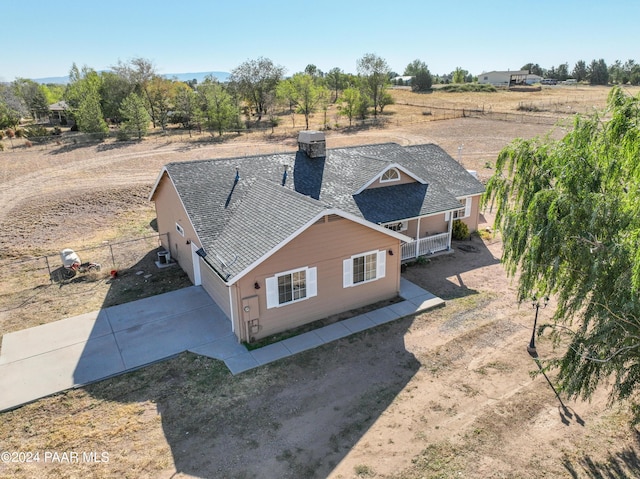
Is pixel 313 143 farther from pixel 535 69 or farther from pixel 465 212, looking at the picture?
pixel 535 69

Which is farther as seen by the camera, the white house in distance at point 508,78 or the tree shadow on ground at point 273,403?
the white house in distance at point 508,78

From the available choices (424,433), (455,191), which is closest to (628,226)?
(424,433)

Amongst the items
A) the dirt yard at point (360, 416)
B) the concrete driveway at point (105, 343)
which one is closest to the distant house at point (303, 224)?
the concrete driveway at point (105, 343)

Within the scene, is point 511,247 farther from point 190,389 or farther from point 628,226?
point 190,389

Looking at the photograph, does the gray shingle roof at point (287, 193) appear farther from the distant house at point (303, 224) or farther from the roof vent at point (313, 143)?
the roof vent at point (313, 143)

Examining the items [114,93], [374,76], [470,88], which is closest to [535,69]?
[470,88]

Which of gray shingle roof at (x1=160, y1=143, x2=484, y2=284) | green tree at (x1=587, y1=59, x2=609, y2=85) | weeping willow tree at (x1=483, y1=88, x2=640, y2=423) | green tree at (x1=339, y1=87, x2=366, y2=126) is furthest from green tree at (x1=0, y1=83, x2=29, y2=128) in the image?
green tree at (x1=587, y1=59, x2=609, y2=85)
